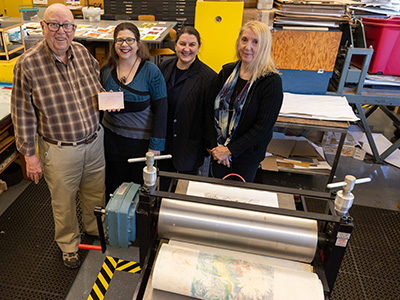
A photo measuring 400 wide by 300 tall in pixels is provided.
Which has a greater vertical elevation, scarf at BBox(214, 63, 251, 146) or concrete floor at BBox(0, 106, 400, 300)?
scarf at BBox(214, 63, 251, 146)

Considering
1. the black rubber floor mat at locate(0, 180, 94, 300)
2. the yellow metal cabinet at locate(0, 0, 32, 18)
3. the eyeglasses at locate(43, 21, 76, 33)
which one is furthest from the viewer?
the yellow metal cabinet at locate(0, 0, 32, 18)

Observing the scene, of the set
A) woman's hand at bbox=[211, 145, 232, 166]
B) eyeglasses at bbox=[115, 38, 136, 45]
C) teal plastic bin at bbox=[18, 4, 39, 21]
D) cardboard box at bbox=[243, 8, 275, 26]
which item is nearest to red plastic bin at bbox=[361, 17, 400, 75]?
cardboard box at bbox=[243, 8, 275, 26]

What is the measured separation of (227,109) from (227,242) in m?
0.87

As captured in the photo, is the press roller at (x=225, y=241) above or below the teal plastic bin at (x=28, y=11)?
below

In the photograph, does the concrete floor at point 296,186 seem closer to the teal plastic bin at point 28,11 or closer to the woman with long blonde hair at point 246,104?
the woman with long blonde hair at point 246,104

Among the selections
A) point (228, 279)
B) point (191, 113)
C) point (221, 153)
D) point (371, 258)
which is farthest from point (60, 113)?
point (371, 258)

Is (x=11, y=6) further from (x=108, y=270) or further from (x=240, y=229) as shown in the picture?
(x=240, y=229)

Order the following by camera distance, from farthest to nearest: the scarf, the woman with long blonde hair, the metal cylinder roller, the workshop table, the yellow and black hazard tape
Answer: the workshop table, the scarf, the woman with long blonde hair, the yellow and black hazard tape, the metal cylinder roller

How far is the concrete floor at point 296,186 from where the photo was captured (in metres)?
1.89

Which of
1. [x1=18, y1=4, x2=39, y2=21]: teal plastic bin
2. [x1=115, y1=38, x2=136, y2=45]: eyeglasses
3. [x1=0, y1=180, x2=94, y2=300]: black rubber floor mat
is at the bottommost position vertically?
[x1=0, y1=180, x2=94, y2=300]: black rubber floor mat

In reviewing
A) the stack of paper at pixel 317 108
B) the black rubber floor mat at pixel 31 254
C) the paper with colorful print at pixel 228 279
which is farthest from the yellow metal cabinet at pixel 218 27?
the paper with colorful print at pixel 228 279

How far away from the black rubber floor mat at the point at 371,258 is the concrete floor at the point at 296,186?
18cm

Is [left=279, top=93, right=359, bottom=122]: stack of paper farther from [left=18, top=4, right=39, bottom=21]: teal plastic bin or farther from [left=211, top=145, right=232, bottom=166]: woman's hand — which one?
[left=18, top=4, right=39, bottom=21]: teal plastic bin

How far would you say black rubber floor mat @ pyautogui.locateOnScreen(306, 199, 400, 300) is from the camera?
196 centimetres
